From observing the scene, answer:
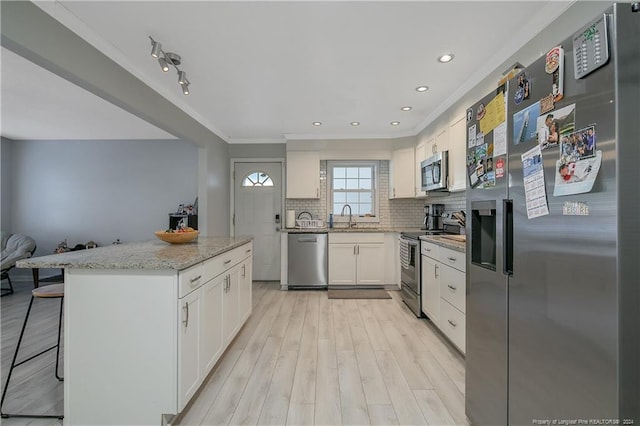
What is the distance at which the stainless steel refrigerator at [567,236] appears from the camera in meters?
0.77

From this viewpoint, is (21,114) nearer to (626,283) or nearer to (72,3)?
(72,3)

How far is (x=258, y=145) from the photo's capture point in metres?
5.05

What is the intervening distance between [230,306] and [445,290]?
1.90m

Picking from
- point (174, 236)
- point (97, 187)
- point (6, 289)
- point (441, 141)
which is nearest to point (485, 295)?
point (174, 236)

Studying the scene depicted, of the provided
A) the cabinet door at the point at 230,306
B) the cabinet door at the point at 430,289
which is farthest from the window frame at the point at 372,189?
the cabinet door at the point at 230,306

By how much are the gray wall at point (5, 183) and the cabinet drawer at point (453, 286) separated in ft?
22.8

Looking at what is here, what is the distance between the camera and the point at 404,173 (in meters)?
4.43

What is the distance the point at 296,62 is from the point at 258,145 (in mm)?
2808

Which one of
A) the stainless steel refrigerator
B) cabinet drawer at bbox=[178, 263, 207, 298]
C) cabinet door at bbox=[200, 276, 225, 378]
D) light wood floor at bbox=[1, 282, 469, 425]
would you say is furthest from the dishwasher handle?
the stainless steel refrigerator

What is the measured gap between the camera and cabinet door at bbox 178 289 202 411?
1.53 meters

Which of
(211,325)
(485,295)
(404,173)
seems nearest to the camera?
(485,295)

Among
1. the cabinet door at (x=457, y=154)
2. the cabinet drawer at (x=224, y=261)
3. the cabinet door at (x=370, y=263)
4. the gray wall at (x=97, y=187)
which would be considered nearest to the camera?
the cabinet drawer at (x=224, y=261)

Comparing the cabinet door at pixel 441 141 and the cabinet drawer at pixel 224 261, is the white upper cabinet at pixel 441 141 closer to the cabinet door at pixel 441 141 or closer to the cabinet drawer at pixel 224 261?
the cabinet door at pixel 441 141

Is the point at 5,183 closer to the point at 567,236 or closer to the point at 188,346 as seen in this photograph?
the point at 188,346
